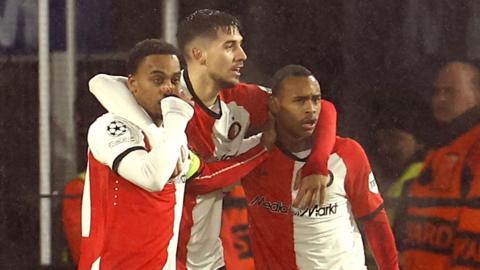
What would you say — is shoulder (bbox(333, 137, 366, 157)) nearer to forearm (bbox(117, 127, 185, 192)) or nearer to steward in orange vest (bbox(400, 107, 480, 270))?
steward in orange vest (bbox(400, 107, 480, 270))

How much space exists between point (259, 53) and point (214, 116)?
14 cm

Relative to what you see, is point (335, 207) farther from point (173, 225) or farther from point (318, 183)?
point (173, 225)

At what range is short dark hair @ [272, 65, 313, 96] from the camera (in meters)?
1.32

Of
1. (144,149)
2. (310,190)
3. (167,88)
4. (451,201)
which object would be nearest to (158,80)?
(167,88)

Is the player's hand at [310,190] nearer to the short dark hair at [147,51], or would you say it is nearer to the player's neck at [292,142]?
the player's neck at [292,142]

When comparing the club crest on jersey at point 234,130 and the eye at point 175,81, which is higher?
the eye at point 175,81

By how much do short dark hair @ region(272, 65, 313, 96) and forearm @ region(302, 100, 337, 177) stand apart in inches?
2.5

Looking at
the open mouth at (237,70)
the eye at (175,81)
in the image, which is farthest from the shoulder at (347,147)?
the eye at (175,81)

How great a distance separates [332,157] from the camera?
4.36 feet

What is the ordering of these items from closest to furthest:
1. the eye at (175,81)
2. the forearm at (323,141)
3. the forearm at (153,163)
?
the forearm at (153,163), the eye at (175,81), the forearm at (323,141)

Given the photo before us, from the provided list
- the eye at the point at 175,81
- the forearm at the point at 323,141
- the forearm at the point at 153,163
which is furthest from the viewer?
the forearm at the point at 323,141

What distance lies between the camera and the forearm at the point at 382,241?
136cm

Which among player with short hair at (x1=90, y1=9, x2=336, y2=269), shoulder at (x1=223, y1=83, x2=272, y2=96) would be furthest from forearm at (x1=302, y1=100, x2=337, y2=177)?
shoulder at (x1=223, y1=83, x2=272, y2=96)

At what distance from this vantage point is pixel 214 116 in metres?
1.30
